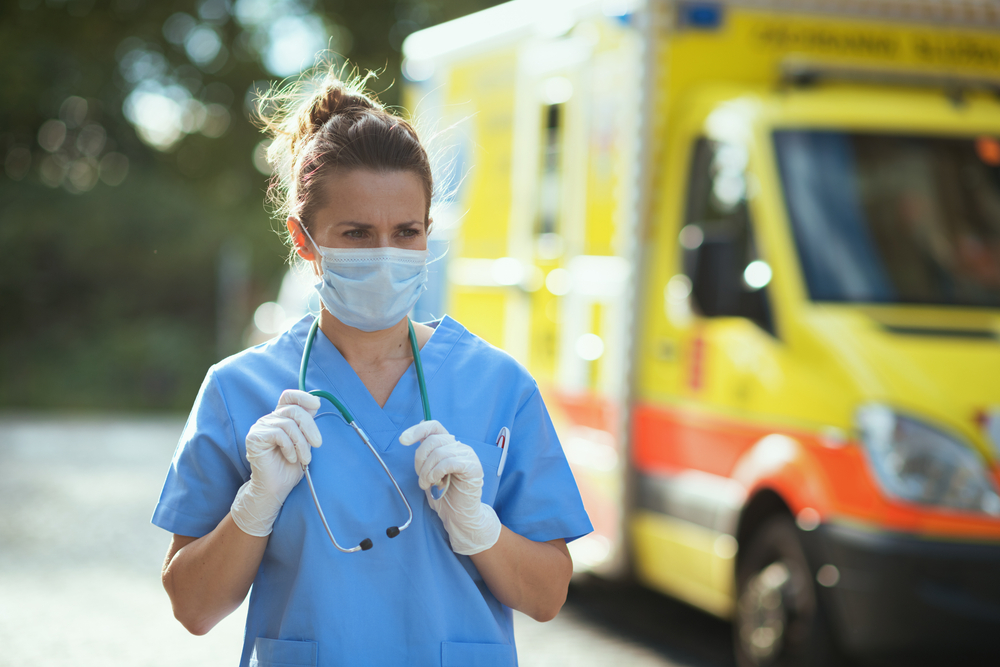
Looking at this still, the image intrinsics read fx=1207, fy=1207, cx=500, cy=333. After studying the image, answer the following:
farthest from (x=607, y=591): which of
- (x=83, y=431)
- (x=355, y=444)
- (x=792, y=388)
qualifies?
(x=83, y=431)

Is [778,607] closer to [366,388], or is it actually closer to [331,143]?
[366,388]

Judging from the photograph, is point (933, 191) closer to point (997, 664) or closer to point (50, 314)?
point (997, 664)

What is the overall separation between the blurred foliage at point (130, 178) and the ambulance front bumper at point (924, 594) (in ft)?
58.3

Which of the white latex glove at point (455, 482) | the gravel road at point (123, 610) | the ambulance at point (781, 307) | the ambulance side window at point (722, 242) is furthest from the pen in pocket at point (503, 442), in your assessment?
the gravel road at point (123, 610)

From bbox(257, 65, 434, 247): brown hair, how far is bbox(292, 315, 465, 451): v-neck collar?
0.78ft

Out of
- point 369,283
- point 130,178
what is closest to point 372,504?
point 369,283

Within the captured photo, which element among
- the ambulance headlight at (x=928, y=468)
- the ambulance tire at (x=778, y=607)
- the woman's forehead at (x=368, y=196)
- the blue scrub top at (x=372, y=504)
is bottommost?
the ambulance tire at (x=778, y=607)

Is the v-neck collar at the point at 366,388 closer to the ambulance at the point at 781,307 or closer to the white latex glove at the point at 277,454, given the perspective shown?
the white latex glove at the point at 277,454

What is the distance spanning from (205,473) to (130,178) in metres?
23.9

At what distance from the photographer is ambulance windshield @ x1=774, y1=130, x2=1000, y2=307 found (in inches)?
200

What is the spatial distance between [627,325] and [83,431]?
10.8 m

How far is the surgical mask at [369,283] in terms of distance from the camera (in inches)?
86.1

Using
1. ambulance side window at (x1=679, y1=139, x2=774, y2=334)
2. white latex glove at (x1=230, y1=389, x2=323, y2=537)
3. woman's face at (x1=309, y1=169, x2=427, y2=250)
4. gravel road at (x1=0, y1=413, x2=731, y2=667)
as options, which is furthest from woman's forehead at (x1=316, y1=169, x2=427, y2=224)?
gravel road at (x1=0, y1=413, x2=731, y2=667)

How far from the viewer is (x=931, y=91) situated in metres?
5.87
